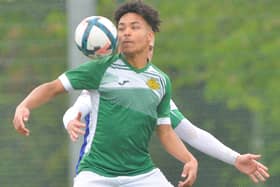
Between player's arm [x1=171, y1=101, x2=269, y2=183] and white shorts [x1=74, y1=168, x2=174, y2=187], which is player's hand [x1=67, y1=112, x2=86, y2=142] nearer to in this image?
white shorts [x1=74, y1=168, x2=174, y2=187]

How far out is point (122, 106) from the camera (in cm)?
645

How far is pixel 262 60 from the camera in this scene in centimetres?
923

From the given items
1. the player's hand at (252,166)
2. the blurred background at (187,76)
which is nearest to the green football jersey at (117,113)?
the player's hand at (252,166)

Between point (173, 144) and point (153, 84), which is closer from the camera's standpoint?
point (153, 84)

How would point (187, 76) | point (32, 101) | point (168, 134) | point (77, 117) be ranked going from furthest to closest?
1. point (187, 76)
2. point (168, 134)
3. point (77, 117)
4. point (32, 101)

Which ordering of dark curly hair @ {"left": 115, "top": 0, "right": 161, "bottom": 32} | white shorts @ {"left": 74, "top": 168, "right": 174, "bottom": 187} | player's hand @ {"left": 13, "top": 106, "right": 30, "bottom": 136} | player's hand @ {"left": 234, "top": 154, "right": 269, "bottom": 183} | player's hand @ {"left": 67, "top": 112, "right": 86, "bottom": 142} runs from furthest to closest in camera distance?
player's hand @ {"left": 234, "top": 154, "right": 269, "bottom": 183} < dark curly hair @ {"left": 115, "top": 0, "right": 161, "bottom": 32} < white shorts @ {"left": 74, "top": 168, "right": 174, "bottom": 187} < player's hand @ {"left": 67, "top": 112, "right": 86, "bottom": 142} < player's hand @ {"left": 13, "top": 106, "right": 30, "bottom": 136}

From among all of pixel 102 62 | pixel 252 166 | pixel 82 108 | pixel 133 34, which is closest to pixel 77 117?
pixel 102 62

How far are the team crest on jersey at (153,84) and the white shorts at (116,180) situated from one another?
45 cm

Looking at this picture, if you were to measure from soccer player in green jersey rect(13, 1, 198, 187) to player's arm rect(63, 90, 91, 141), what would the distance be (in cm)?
16

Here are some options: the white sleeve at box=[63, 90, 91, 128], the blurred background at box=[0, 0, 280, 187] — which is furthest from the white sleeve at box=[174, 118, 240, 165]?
the blurred background at box=[0, 0, 280, 187]

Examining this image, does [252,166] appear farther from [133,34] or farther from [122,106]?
[133,34]

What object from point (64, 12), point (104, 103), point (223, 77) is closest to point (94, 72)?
point (104, 103)

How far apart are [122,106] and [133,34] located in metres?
0.40

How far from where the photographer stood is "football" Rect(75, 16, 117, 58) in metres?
6.65
